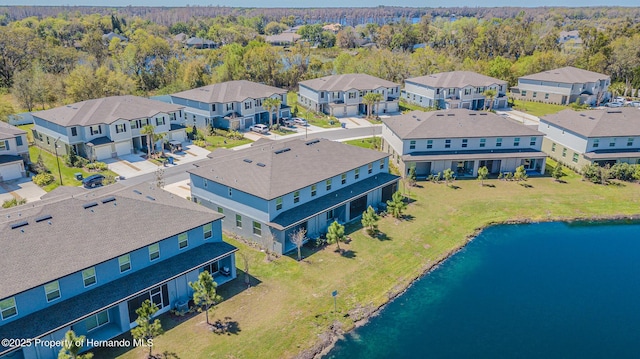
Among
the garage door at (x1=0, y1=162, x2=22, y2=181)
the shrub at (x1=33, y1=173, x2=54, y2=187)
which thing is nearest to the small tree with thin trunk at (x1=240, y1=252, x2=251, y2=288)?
the shrub at (x1=33, y1=173, x2=54, y2=187)

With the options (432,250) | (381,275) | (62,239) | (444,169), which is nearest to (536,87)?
(444,169)

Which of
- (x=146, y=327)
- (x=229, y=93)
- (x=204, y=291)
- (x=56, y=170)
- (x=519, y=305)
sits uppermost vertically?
(x=229, y=93)

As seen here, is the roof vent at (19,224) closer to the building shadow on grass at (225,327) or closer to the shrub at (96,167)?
the building shadow on grass at (225,327)

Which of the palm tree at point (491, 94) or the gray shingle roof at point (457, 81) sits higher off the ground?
the gray shingle roof at point (457, 81)

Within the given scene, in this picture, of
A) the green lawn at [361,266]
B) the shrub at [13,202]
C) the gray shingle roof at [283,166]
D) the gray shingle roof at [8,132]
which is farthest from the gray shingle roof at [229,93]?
the green lawn at [361,266]

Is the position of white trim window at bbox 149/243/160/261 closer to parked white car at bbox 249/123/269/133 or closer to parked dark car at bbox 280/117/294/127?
parked white car at bbox 249/123/269/133

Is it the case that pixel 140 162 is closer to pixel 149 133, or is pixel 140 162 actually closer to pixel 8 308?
pixel 149 133

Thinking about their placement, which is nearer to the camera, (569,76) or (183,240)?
(183,240)

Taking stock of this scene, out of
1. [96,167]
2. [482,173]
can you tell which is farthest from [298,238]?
[96,167]
